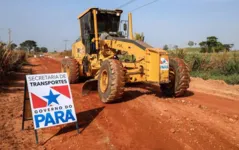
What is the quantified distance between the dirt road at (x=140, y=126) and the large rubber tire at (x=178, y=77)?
0.30 m

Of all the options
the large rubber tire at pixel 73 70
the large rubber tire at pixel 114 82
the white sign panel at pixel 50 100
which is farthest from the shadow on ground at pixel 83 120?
the large rubber tire at pixel 73 70

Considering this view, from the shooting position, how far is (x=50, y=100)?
4.86 metres

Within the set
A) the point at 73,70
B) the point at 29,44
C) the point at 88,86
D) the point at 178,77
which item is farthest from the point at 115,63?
the point at 29,44

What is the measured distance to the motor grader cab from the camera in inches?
254

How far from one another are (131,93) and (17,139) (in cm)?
426

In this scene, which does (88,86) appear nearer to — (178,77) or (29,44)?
(178,77)

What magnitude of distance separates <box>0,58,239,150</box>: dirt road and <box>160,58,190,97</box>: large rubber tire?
0.99 feet

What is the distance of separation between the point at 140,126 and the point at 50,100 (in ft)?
6.27

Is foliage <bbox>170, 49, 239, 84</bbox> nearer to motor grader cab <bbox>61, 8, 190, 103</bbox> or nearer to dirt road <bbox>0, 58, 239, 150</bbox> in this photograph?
motor grader cab <bbox>61, 8, 190, 103</bbox>

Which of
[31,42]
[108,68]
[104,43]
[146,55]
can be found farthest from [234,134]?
[31,42]

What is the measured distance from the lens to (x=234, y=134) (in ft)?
14.8

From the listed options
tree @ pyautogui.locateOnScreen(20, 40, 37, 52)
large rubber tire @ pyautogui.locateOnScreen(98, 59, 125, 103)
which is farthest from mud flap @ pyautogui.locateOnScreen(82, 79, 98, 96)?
tree @ pyautogui.locateOnScreen(20, 40, 37, 52)

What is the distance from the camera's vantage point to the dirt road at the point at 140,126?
428 cm

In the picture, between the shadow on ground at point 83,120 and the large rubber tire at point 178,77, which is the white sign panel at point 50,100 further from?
the large rubber tire at point 178,77
